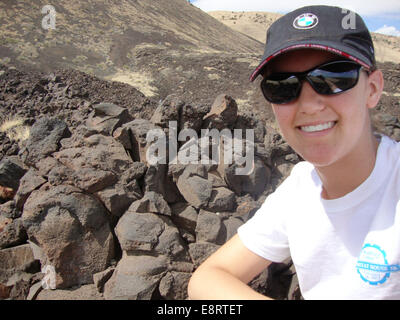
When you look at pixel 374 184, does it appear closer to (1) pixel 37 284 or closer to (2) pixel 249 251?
(2) pixel 249 251

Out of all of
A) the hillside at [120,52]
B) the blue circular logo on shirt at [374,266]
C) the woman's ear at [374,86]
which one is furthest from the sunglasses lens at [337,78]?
the hillside at [120,52]

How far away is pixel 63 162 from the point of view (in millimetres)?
4480

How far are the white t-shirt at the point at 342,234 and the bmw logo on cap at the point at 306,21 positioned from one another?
603mm

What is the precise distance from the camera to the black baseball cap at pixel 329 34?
1.25 m

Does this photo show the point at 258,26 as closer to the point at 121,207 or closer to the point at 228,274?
the point at 121,207

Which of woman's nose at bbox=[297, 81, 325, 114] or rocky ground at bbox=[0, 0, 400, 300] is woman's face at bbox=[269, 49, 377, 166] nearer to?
woman's nose at bbox=[297, 81, 325, 114]

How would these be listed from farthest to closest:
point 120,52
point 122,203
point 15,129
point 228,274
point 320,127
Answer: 1. point 120,52
2. point 15,129
3. point 122,203
4. point 228,274
5. point 320,127

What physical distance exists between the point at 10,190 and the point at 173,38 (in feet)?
85.7

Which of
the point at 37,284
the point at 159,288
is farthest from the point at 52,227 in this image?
the point at 159,288

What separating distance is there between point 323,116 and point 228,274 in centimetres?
87

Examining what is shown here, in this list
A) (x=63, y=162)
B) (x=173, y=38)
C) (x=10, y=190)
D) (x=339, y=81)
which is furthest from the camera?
(x=173, y=38)

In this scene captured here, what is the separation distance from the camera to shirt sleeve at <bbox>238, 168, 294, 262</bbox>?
169cm

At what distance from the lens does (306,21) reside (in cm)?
130

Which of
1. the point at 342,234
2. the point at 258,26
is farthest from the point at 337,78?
the point at 258,26
